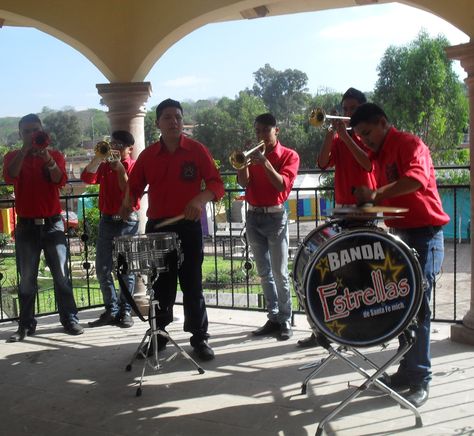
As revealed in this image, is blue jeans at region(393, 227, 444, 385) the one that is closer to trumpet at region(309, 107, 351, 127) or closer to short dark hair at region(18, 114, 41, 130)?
trumpet at region(309, 107, 351, 127)

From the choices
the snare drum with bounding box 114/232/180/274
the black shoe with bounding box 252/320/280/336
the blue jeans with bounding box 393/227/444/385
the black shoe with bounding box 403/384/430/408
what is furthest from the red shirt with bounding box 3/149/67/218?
the black shoe with bounding box 403/384/430/408

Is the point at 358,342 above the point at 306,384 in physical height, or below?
above

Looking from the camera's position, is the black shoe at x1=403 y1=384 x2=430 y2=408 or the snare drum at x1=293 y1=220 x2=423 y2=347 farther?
the black shoe at x1=403 y1=384 x2=430 y2=408

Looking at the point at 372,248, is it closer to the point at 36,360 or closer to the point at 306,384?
the point at 306,384

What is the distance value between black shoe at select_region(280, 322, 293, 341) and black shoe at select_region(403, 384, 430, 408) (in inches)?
59.3

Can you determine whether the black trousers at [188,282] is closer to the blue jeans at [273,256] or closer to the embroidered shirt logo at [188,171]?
the embroidered shirt logo at [188,171]

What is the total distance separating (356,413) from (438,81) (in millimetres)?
37843

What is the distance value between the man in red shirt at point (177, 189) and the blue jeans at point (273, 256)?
0.62 m

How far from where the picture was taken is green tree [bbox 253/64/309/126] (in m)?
65.8

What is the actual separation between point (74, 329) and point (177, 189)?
1.89 metres

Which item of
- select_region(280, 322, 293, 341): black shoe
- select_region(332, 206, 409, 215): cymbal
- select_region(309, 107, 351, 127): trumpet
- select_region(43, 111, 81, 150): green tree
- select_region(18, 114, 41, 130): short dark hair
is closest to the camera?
select_region(332, 206, 409, 215): cymbal

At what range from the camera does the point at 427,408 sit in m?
3.43

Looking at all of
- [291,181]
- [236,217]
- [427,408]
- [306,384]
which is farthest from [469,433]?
Result: [236,217]

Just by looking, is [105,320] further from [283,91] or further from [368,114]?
[283,91]
